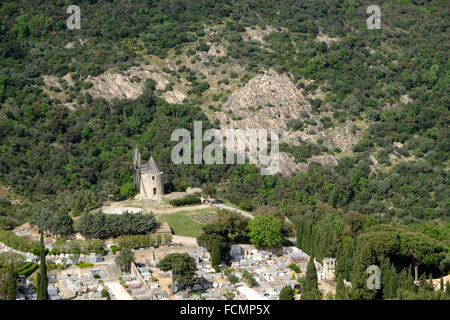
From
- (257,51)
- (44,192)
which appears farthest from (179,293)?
(257,51)

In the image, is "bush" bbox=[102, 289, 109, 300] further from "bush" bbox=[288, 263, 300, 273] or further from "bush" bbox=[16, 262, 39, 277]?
"bush" bbox=[288, 263, 300, 273]

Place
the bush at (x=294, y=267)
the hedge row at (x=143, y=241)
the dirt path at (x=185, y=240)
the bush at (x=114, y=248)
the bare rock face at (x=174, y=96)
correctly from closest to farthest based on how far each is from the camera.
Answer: the bush at (x=294, y=267), the bush at (x=114, y=248), the hedge row at (x=143, y=241), the dirt path at (x=185, y=240), the bare rock face at (x=174, y=96)

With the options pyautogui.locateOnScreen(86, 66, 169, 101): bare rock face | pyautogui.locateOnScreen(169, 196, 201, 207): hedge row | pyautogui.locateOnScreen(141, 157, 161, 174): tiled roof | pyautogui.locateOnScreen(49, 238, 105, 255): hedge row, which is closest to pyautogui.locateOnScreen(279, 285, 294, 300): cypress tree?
pyautogui.locateOnScreen(49, 238, 105, 255): hedge row

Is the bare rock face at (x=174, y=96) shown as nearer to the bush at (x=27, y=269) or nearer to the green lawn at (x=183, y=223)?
the green lawn at (x=183, y=223)

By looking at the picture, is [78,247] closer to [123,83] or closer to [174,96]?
[123,83]

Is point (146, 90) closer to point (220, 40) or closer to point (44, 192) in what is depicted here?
point (220, 40)

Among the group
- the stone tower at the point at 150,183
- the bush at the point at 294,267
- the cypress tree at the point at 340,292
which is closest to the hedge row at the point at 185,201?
the stone tower at the point at 150,183
